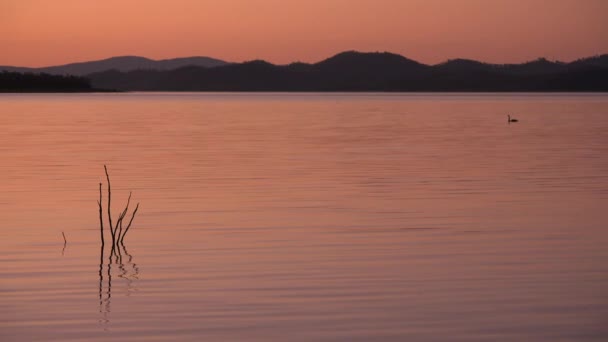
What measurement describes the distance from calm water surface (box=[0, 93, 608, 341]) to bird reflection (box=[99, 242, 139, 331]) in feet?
0.14

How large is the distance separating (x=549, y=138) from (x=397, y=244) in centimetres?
3750

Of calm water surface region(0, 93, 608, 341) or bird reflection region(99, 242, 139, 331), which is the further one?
bird reflection region(99, 242, 139, 331)

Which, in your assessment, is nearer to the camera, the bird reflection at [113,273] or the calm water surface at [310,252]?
the calm water surface at [310,252]

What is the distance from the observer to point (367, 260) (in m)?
16.3

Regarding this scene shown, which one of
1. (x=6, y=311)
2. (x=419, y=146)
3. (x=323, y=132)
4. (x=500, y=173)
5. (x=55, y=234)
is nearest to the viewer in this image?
(x=6, y=311)

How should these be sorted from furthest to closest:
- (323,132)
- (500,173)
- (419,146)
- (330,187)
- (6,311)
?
(323,132)
(419,146)
(500,173)
(330,187)
(6,311)

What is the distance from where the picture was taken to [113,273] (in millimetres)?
15508

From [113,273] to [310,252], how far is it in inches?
Result: 120

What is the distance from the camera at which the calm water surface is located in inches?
481

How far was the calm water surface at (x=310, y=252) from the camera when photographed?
12211 millimetres

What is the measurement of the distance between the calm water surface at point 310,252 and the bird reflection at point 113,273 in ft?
0.14

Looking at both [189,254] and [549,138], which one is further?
[549,138]

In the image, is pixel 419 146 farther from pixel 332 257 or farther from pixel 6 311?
pixel 6 311

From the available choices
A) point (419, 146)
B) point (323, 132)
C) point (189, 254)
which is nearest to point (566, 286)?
point (189, 254)
